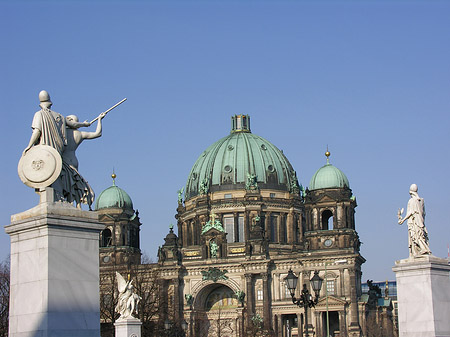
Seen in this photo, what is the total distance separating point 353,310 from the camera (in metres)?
106

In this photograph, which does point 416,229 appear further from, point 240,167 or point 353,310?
point 240,167

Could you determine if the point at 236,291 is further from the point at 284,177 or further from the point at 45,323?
the point at 45,323

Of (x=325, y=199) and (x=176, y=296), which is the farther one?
(x=176, y=296)

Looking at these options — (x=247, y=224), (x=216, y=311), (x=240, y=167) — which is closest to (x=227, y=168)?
(x=240, y=167)

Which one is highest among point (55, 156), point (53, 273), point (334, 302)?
point (55, 156)

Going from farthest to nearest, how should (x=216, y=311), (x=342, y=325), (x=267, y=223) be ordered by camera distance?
(x=267, y=223), (x=216, y=311), (x=342, y=325)

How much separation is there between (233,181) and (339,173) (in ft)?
54.5

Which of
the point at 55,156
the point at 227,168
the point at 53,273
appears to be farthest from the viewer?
the point at 227,168

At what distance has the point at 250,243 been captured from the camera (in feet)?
374

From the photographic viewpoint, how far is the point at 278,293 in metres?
111

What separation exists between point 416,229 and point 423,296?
202cm

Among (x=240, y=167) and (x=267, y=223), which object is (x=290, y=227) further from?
(x=240, y=167)

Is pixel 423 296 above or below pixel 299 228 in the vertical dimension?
below

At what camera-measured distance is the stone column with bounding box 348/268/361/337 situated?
105 meters
